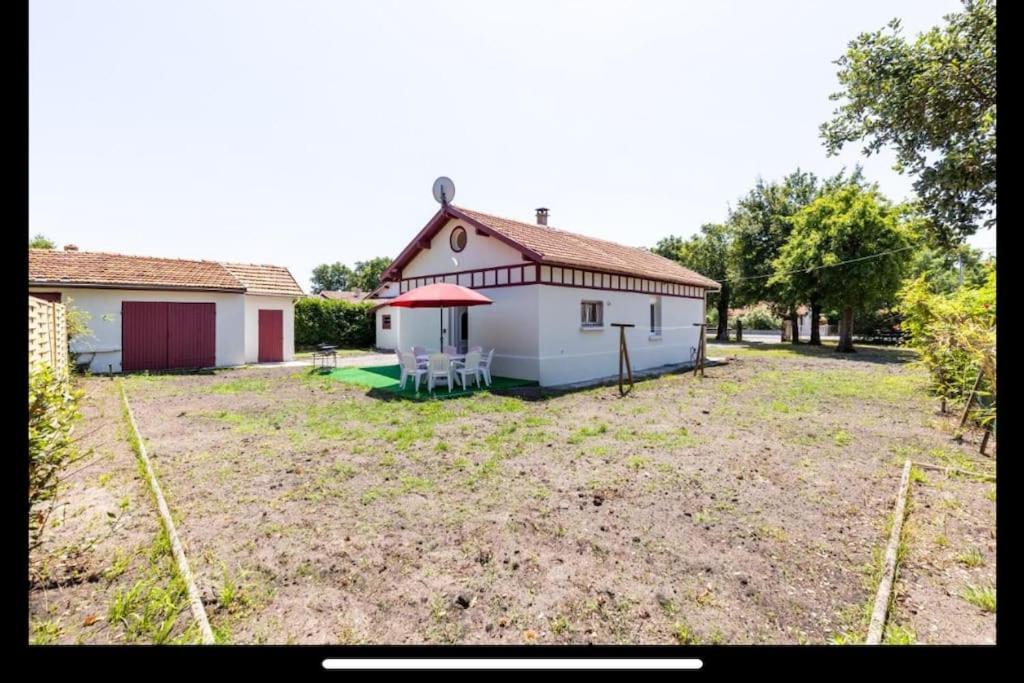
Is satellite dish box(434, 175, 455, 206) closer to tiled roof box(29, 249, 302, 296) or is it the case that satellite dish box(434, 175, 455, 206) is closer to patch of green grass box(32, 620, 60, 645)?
tiled roof box(29, 249, 302, 296)

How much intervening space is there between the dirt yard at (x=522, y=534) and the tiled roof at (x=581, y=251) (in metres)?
5.85

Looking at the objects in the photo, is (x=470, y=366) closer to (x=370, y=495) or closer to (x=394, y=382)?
(x=394, y=382)

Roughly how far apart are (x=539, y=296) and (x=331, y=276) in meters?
91.9

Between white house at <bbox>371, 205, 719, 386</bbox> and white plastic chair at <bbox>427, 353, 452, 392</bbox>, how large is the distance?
244cm

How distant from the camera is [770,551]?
3.28 metres

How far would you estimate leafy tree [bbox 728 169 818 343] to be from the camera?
2839 centimetres

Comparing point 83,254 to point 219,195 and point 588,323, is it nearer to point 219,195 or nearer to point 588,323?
→ point 219,195

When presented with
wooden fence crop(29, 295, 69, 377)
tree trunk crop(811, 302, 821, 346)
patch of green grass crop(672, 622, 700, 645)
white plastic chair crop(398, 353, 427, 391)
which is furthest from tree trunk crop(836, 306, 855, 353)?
wooden fence crop(29, 295, 69, 377)

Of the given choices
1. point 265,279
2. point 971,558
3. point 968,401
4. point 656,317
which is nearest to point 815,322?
point 656,317

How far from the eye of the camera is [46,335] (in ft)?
19.8

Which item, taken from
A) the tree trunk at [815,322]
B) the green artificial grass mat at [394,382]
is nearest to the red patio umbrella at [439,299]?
the green artificial grass mat at [394,382]

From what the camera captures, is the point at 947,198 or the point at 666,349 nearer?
the point at 947,198
